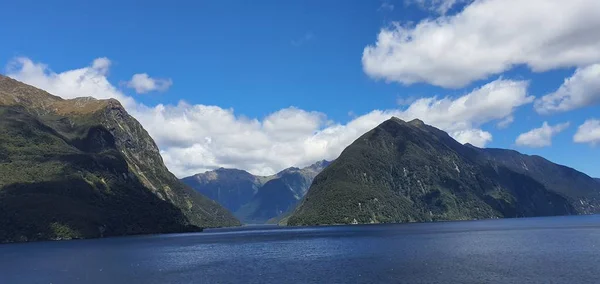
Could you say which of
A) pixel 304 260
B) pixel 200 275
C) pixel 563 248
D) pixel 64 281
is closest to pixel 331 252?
pixel 304 260

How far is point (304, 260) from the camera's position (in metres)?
154

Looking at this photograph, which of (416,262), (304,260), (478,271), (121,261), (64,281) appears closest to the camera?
(478,271)

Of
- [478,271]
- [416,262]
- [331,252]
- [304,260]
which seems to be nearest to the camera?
[478,271]

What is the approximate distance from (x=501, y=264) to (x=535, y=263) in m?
8.52

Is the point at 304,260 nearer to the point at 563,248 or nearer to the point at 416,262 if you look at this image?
the point at 416,262

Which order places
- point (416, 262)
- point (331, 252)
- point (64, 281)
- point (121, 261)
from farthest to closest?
point (331, 252) → point (121, 261) → point (416, 262) → point (64, 281)

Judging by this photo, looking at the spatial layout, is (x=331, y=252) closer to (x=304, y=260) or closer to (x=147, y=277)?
(x=304, y=260)

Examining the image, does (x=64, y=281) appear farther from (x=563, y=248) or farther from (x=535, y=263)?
(x=563, y=248)

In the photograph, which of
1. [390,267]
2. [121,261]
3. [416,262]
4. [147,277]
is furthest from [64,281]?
[416,262]

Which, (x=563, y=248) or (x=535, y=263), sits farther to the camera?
(x=563, y=248)

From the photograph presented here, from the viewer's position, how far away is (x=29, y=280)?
12444 centimetres

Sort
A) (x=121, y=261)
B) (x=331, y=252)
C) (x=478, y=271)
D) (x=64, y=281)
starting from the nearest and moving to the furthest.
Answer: (x=478, y=271) < (x=64, y=281) < (x=121, y=261) < (x=331, y=252)

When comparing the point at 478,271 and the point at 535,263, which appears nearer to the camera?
the point at 478,271

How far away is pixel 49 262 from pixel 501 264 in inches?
5650
